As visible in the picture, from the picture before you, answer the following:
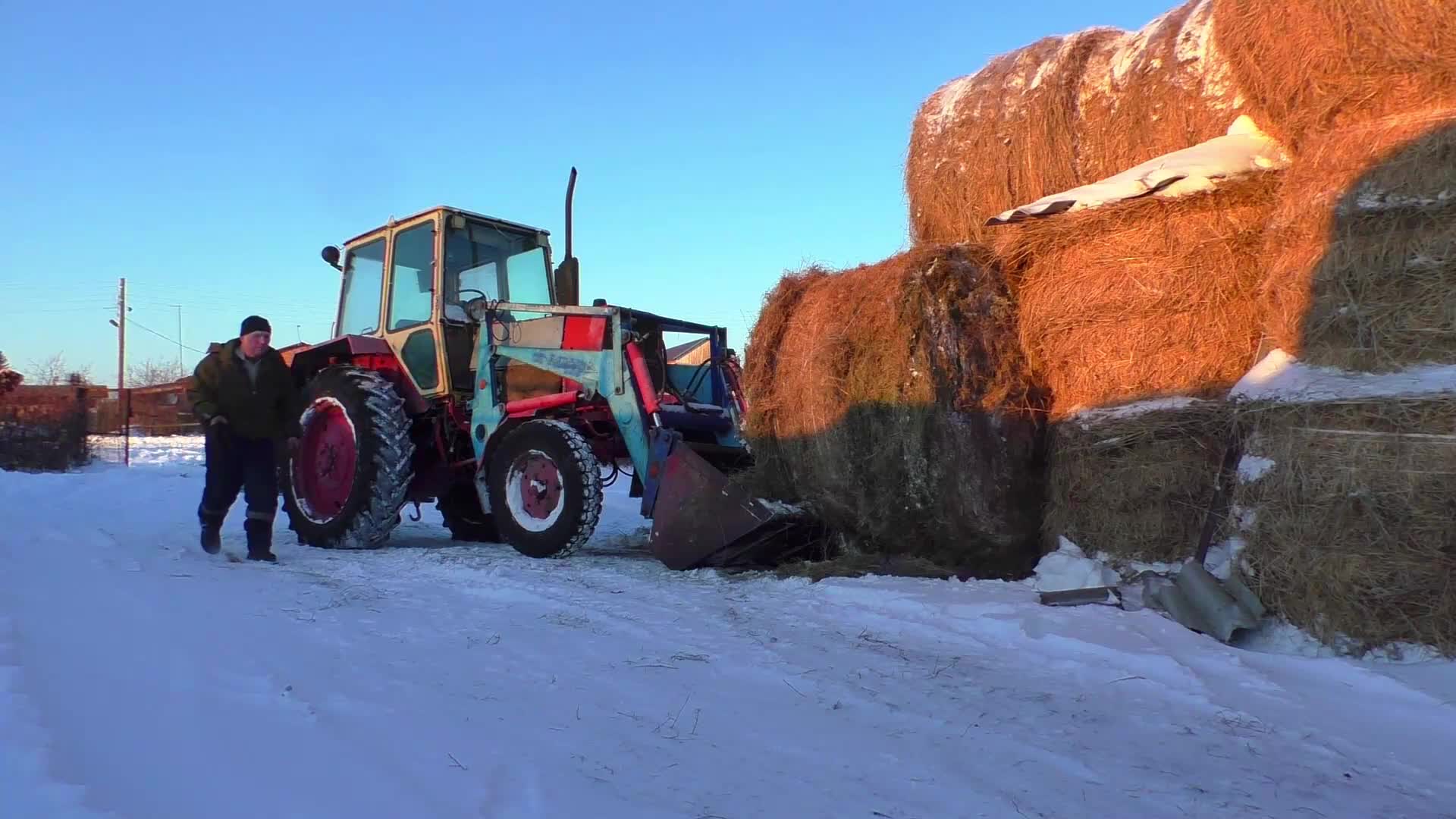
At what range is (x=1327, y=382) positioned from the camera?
3361 mm

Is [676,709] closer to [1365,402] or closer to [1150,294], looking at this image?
[1365,402]

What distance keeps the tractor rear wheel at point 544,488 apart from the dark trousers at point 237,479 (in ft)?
4.24

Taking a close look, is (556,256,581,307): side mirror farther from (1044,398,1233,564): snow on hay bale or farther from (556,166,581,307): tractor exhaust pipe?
(1044,398,1233,564): snow on hay bale

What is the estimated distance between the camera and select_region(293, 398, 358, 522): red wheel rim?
7.16m

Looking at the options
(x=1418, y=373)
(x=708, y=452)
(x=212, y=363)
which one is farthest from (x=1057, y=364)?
(x=212, y=363)

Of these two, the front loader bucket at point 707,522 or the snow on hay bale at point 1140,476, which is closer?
the snow on hay bale at point 1140,476

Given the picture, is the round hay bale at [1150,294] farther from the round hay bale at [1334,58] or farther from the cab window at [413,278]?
the cab window at [413,278]

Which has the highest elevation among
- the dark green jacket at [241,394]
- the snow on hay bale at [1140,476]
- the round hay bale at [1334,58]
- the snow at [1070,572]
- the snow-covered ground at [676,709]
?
the round hay bale at [1334,58]

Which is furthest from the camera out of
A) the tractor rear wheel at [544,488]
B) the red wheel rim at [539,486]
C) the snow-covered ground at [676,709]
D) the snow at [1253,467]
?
the red wheel rim at [539,486]

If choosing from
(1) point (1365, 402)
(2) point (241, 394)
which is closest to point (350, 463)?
(2) point (241, 394)

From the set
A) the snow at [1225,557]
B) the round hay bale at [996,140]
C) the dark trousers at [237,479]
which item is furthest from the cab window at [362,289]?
the snow at [1225,557]

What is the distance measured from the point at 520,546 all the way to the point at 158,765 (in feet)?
12.9

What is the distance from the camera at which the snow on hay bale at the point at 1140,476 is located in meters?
3.93

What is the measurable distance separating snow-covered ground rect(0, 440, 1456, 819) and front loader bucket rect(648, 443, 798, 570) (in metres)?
0.90
